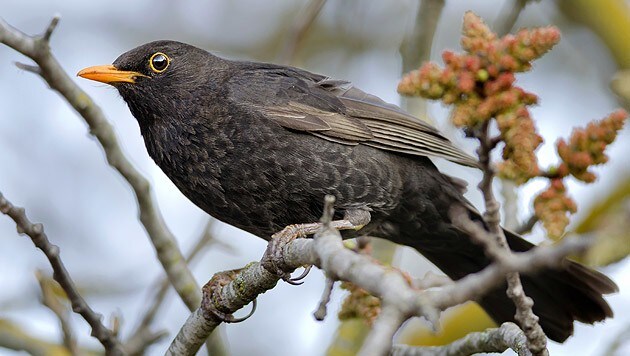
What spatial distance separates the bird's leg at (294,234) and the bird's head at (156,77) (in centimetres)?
118

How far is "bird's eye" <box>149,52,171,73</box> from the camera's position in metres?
6.01

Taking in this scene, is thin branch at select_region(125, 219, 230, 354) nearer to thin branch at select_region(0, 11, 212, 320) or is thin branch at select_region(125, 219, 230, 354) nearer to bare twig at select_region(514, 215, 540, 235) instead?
thin branch at select_region(0, 11, 212, 320)

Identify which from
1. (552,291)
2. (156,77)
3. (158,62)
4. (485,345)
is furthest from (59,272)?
(552,291)

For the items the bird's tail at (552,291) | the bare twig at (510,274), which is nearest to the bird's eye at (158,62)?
the bird's tail at (552,291)

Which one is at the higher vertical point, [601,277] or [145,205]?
[601,277]

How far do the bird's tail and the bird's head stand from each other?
1.72 metres

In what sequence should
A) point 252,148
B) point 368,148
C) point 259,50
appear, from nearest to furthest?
point 252,148 < point 368,148 < point 259,50

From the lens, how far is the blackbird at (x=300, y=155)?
5492 mm

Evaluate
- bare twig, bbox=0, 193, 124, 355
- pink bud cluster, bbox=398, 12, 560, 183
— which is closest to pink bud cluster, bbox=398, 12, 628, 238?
pink bud cluster, bbox=398, 12, 560, 183

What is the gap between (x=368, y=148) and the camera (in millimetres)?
5832

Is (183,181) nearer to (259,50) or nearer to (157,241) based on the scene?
(157,241)

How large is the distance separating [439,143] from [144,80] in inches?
74.2

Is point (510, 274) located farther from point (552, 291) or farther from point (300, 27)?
point (300, 27)

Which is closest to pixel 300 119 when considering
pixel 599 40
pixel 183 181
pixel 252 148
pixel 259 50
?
pixel 252 148
